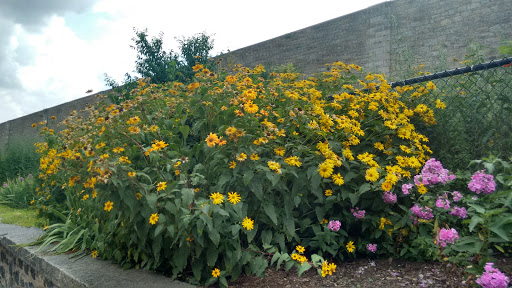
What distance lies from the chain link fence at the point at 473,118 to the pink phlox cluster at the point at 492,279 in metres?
1.29

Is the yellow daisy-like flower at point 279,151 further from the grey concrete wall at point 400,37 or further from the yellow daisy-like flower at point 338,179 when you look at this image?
the grey concrete wall at point 400,37

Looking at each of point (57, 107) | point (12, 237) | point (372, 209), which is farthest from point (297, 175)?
point (57, 107)

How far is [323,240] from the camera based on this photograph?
7.86ft

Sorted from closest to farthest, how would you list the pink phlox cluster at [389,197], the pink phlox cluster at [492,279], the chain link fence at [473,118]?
the pink phlox cluster at [492,279] < the pink phlox cluster at [389,197] < the chain link fence at [473,118]

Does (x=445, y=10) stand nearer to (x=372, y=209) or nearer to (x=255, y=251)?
(x=372, y=209)

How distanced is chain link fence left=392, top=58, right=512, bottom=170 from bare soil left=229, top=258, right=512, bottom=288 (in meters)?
0.93

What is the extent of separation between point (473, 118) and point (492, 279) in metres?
1.60

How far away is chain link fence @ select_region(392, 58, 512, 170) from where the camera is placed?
9.05ft

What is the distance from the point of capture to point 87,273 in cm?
236

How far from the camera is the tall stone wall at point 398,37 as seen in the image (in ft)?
23.9

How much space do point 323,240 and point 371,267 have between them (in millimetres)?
334

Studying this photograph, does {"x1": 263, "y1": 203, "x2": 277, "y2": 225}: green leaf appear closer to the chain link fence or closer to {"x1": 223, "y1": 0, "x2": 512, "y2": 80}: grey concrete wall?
the chain link fence

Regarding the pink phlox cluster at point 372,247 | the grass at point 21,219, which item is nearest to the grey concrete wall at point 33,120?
the grass at point 21,219

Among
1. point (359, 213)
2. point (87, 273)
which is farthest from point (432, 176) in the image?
point (87, 273)
